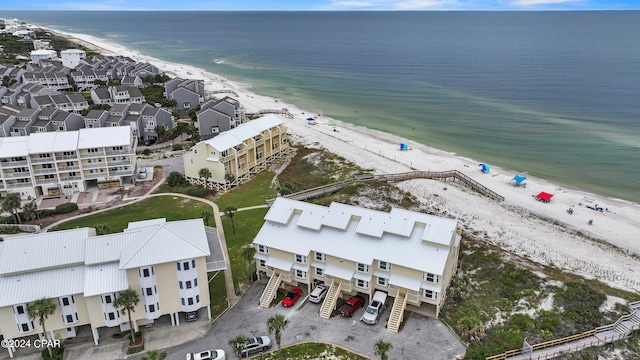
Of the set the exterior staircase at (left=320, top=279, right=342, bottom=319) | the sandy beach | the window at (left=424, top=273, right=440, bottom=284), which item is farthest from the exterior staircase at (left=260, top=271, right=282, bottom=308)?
the sandy beach

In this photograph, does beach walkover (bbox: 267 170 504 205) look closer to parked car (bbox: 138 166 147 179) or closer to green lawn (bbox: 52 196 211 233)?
green lawn (bbox: 52 196 211 233)

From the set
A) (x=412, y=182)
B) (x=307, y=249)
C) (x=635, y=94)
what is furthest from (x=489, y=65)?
(x=307, y=249)

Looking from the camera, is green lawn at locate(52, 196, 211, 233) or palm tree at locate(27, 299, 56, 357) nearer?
Answer: palm tree at locate(27, 299, 56, 357)

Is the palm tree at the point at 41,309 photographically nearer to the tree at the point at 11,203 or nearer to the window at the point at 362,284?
the window at the point at 362,284

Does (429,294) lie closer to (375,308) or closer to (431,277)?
(431,277)

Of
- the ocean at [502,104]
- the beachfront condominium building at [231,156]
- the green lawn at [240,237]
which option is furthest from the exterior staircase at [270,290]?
the ocean at [502,104]
